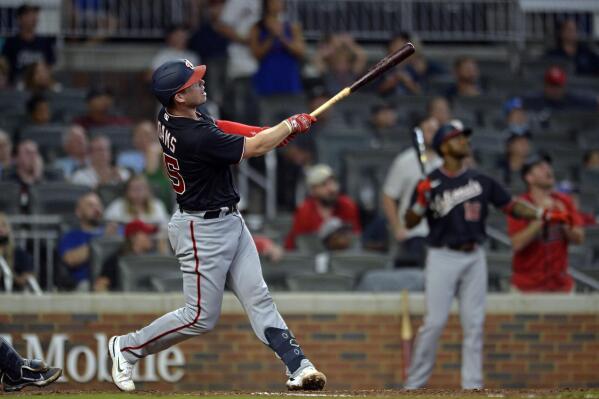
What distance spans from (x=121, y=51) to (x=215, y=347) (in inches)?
261

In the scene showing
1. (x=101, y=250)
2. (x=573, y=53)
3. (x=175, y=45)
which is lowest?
(x=101, y=250)

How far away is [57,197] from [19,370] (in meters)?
4.66

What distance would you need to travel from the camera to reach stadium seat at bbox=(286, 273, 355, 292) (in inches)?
466

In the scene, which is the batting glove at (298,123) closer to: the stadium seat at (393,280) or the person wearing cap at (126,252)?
the stadium seat at (393,280)

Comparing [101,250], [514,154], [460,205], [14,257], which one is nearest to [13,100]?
[14,257]

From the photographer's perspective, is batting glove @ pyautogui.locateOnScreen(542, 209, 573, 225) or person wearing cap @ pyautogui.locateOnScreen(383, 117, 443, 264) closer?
batting glove @ pyautogui.locateOnScreen(542, 209, 573, 225)

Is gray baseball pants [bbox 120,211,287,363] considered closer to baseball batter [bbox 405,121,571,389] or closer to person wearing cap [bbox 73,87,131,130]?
baseball batter [bbox 405,121,571,389]

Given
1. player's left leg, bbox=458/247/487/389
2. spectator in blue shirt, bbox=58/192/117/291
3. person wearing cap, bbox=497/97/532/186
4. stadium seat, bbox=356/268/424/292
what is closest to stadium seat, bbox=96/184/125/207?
spectator in blue shirt, bbox=58/192/117/291

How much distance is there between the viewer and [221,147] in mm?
7777

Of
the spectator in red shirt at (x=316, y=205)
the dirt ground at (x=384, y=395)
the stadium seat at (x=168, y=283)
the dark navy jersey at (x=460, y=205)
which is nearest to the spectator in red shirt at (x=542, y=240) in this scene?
the dark navy jersey at (x=460, y=205)

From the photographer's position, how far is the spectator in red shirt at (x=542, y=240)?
1139 centimetres

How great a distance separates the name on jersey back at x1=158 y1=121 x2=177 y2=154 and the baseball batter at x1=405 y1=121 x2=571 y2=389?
327cm

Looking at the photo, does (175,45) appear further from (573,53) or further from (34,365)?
(34,365)

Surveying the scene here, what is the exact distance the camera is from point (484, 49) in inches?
722
